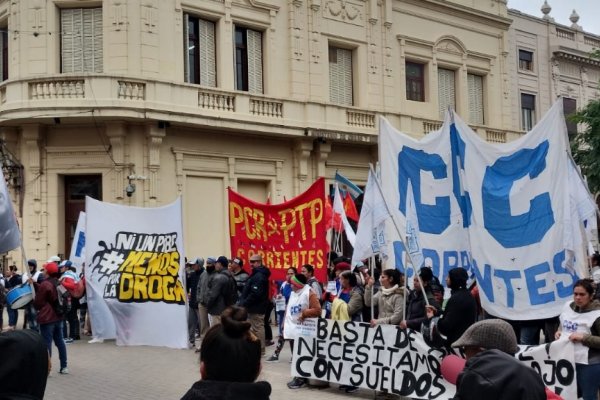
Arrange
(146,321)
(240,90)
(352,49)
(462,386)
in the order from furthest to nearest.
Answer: (352,49) < (240,90) < (146,321) < (462,386)

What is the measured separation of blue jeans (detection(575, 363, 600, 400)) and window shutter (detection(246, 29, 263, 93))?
16.6 m

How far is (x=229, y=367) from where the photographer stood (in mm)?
3078

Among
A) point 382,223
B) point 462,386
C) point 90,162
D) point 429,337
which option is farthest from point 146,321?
point 462,386

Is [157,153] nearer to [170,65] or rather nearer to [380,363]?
[170,65]

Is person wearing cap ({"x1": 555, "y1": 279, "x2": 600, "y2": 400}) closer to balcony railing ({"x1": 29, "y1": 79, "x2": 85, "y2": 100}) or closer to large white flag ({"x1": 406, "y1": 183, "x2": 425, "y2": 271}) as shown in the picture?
large white flag ({"x1": 406, "y1": 183, "x2": 425, "y2": 271})

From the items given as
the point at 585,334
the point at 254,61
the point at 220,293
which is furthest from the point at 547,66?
the point at 585,334

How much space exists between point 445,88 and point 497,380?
26006mm

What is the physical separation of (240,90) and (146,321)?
34.0 ft

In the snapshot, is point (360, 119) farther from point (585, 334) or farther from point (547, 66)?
point (585, 334)

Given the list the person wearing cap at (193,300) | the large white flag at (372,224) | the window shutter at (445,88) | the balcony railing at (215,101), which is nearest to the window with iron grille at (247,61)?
the balcony railing at (215,101)

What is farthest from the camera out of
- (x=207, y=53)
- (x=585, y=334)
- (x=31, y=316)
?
(x=207, y=53)

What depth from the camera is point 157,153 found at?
2034 centimetres

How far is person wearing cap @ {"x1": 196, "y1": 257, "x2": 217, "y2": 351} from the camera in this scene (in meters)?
13.9

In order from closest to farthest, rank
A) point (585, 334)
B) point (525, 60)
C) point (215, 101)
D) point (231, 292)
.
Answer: point (585, 334) → point (231, 292) → point (215, 101) → point (525, 60)
